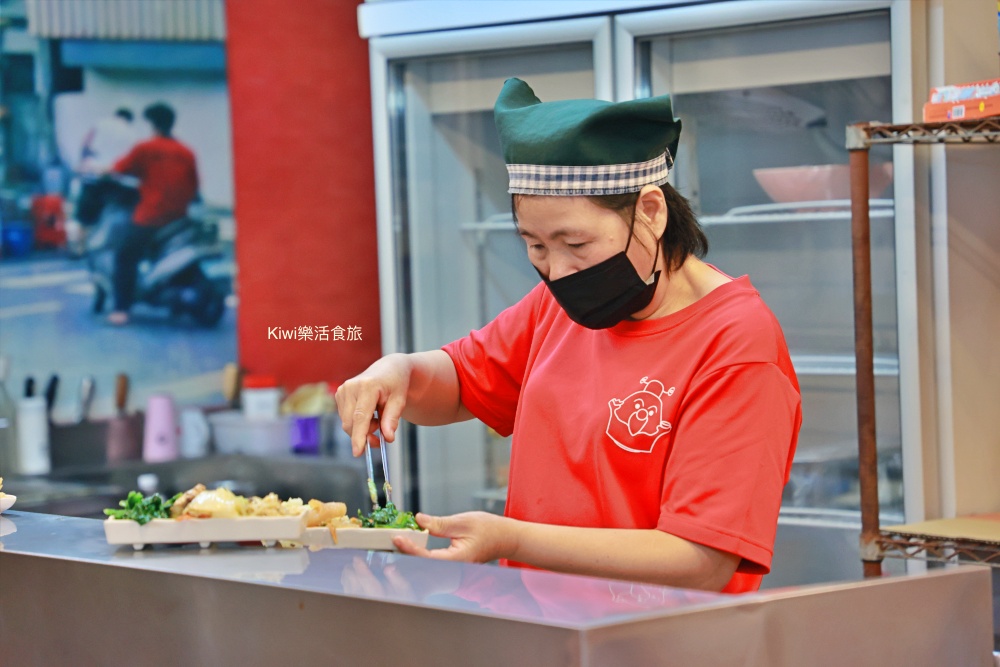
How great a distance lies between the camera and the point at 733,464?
1.18 meters

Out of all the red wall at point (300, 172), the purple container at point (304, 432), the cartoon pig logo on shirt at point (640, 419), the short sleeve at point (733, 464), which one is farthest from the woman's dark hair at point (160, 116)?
the short sleeve at point (733, 464)

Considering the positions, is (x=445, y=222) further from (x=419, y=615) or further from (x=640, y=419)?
(x=419, y=615)

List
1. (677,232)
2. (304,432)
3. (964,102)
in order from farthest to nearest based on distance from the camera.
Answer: (304,432) → (964,102) → (677,232)

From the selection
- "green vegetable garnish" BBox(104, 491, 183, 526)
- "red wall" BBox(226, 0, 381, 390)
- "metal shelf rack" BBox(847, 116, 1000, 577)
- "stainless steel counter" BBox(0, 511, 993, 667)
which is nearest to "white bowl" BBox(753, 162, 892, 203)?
"metal shelf rack" BBox(847, 116, 1000, 577)

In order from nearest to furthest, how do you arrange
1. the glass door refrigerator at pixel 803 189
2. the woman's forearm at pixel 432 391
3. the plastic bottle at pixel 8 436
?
the woman's forearm at pixel 432 391
the glass door refrigerator at pixel 803 189
the plastic bottle at pixel 8 436

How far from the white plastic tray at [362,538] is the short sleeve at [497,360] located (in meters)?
0.55

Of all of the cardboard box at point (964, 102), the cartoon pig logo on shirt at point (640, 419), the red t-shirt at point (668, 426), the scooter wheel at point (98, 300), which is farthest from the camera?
the scooter wheel at point (98, 300)

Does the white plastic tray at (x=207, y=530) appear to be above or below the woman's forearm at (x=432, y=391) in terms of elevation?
below

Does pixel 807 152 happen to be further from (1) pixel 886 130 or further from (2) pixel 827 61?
(1) pixel 886 130

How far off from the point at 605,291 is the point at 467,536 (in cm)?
38

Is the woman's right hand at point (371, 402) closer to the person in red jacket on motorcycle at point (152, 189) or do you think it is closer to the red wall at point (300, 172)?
the red wall at point (300, 172)

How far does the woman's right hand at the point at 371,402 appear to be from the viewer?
4.50 ft

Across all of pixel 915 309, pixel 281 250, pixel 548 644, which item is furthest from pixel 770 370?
pixel 281 250

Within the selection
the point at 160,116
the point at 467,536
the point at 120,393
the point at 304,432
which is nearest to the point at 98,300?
the point at 120,393
